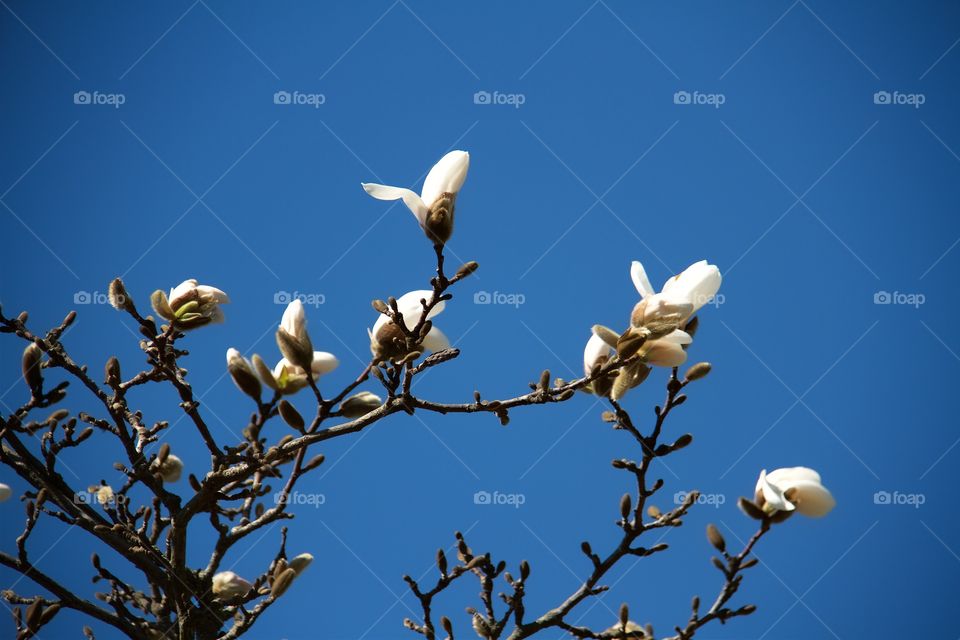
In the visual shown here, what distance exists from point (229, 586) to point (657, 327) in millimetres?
915

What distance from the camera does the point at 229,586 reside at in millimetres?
1588

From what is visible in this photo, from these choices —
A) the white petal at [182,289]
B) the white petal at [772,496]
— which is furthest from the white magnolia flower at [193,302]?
the white petal at [772,496]

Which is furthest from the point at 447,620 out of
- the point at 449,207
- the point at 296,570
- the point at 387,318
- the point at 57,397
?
the point at 57,397

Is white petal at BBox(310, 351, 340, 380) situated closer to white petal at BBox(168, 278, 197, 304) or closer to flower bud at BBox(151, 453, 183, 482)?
white petal at BBox(168, 278, 197, 304)

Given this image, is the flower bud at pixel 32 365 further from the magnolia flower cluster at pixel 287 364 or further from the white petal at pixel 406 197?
the white petal at pixel 406 197

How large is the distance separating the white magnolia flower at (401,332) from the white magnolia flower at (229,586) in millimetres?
558

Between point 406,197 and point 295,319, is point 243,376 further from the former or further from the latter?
point 406,197

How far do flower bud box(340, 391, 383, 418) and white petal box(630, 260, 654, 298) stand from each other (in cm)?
44

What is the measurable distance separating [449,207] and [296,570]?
71cm

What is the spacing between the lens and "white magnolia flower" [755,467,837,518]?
1.29m

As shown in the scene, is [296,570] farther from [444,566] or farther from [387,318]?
[387,318]

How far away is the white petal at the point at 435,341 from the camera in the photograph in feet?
4.68

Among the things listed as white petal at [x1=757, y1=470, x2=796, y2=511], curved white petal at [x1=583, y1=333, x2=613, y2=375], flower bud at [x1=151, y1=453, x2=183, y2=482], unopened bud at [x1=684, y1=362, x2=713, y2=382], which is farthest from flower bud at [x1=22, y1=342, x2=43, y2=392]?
white petal at [x1=757, y1=470, x2=796, y2=511]

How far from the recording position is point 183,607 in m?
1.45
